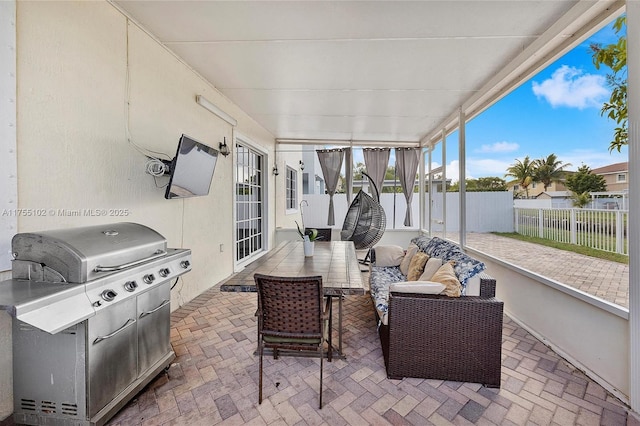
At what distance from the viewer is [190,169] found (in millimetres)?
2693

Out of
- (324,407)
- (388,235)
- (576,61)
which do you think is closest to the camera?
(324,407)

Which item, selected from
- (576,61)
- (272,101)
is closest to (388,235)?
(272,101)

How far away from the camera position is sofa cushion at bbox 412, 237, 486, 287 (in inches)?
82.0

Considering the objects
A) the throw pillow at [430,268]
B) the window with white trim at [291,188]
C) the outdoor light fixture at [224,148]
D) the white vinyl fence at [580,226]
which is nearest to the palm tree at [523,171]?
the white vinyl fence at [580,226]

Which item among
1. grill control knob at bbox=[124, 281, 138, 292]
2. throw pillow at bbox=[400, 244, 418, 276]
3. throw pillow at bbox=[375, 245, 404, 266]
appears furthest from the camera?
throw pillow at bbox=[375, 245, 404, 266]

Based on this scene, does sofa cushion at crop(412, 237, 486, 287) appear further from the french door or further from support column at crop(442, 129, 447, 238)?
the french door

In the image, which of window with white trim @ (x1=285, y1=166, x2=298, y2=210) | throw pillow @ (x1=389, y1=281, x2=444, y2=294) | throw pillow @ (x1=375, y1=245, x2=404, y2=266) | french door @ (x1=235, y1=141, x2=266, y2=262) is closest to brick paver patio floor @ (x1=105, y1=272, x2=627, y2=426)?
throw pillow @ (x1=389, y1=281, x2=444, y2=294)

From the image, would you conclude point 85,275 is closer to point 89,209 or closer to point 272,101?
point 89,209

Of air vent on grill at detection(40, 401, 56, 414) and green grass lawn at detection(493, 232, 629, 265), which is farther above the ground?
green grass lawn at detection(493, 232, 629, 265)

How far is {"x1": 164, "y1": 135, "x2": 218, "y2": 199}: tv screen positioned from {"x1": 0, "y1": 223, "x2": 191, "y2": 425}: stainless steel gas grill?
3.26ft

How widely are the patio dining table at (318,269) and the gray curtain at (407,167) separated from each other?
3.66 meters

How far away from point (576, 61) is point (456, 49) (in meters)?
1.06

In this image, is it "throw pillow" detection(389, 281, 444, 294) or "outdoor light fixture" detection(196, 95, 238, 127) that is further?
"outdoor light fixture" detection(196, 95, 238, 127)

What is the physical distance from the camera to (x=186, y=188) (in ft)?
9.00
